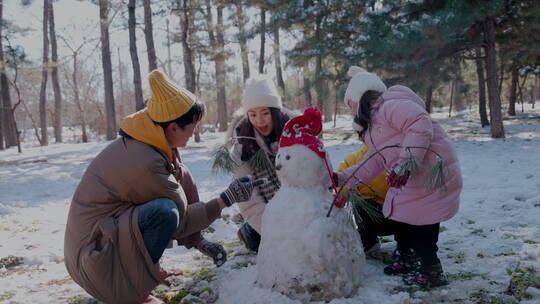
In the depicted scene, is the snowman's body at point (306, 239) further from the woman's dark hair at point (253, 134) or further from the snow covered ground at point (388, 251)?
the woman's dark hair at point (253, 134)

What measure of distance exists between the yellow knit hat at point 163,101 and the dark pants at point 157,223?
43 centimetres

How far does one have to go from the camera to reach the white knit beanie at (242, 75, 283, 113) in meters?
2.76

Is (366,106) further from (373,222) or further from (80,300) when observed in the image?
(80,300)

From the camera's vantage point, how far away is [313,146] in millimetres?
2129

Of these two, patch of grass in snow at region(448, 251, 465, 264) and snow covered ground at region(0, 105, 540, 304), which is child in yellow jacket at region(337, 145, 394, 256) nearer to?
snow covered ground at region(0, 105, 540, 304)

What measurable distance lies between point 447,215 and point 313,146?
2.73ft

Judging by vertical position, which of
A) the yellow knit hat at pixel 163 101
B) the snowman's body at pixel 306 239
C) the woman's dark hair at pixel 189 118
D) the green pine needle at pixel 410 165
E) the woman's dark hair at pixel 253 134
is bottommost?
the snowman's body at pixel 306 239

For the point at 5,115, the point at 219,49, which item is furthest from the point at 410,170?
the point at 5,115

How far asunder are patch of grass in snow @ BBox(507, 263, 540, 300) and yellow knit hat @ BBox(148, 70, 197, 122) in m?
1.87

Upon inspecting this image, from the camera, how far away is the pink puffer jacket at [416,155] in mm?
2158

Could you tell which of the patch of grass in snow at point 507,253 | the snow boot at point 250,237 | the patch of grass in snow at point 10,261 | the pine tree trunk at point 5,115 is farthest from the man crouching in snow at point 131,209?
the pine tree trunk at point 5,115

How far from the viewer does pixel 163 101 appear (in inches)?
82.0

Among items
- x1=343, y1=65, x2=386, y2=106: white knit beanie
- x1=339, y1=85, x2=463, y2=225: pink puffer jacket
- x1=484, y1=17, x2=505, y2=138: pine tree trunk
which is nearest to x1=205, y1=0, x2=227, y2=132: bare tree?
x1=484, y1=17, x2=505, y2=138: pine tree trunk

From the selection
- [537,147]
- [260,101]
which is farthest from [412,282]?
[537,147]
